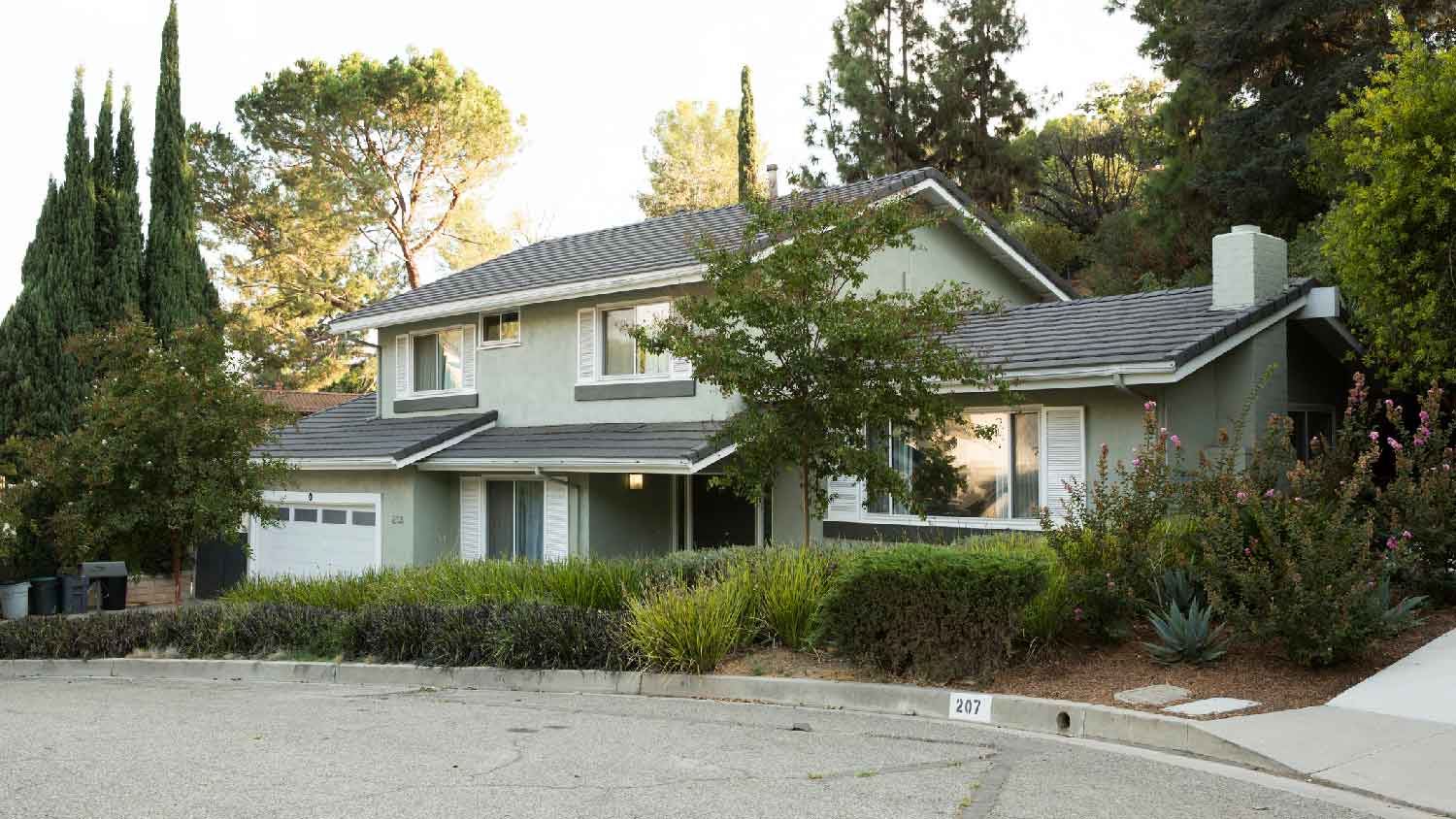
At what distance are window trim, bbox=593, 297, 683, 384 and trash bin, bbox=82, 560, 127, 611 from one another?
341 inches

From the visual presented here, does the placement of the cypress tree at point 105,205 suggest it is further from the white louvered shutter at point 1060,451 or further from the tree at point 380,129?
the white louvered shutter at point 1060,451

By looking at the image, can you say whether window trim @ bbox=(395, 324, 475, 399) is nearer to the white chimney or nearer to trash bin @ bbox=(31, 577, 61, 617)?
trash bin @ bbox=(31, 577, 61, 617)

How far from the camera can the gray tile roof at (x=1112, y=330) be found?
49.5ft

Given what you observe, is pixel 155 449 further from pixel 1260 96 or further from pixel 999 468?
pixel 1260 96

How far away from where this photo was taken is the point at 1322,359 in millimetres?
18297

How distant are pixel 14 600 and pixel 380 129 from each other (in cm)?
2298

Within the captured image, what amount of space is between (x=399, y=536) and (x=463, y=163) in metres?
23.5

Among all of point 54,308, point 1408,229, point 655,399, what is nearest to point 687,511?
point 655,399

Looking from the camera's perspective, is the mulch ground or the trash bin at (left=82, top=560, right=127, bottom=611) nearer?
the mulch ground

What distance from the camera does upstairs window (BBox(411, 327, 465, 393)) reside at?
78.6 feet

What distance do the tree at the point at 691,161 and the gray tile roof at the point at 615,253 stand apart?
83.2ft

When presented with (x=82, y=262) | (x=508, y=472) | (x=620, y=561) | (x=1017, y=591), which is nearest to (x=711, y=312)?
(x=620, y=561)

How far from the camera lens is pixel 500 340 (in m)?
22.9

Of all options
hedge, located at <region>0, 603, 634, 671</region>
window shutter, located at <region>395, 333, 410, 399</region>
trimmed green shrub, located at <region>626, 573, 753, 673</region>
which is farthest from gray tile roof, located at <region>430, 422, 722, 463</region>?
trimmed green shrub, located at <region>626, 573, 753, 673</region>
